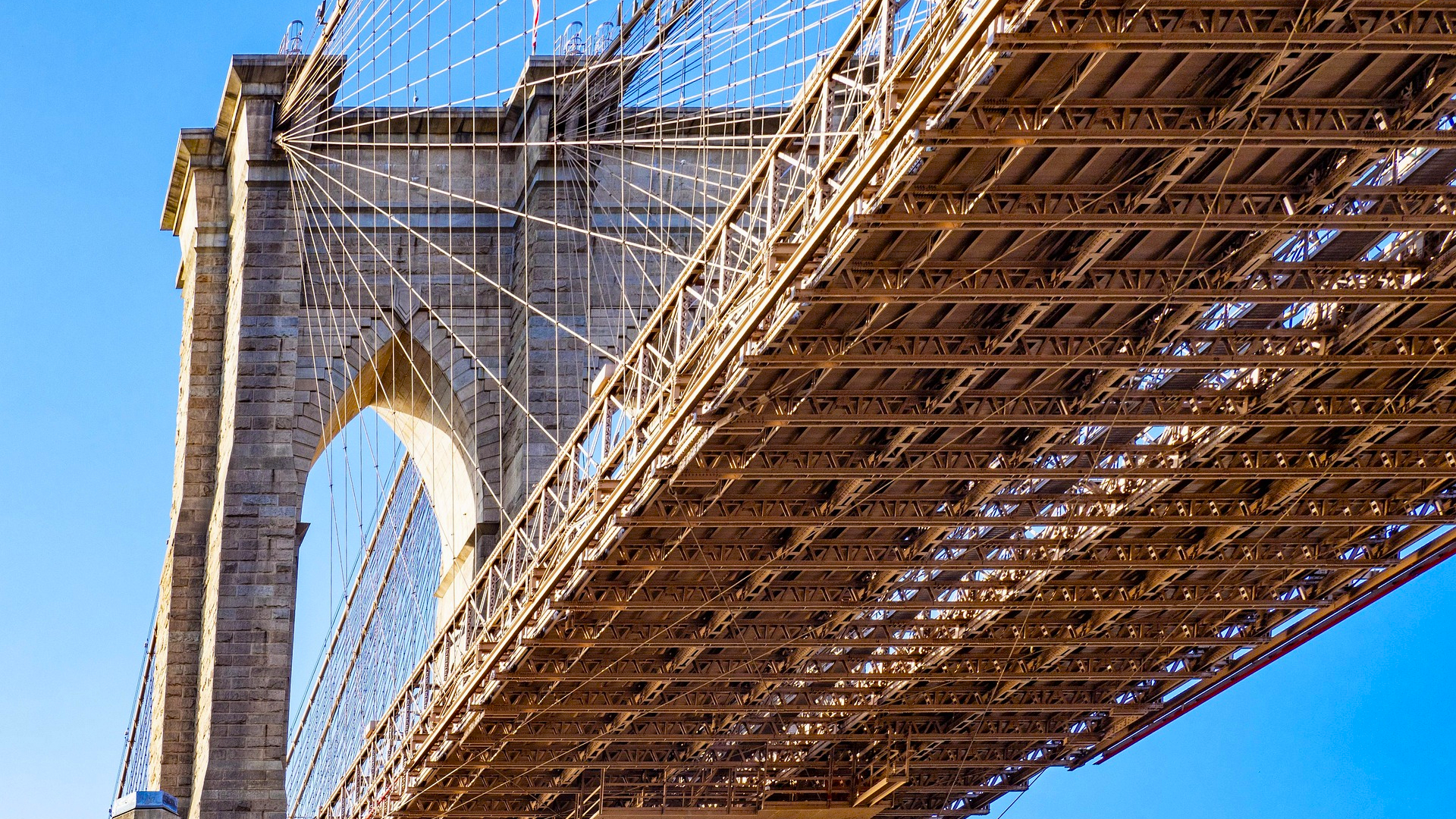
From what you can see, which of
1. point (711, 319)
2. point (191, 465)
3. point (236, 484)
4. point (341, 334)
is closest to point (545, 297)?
point (341, 334)

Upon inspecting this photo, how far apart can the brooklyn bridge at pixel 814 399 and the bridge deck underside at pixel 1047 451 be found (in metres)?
0.08

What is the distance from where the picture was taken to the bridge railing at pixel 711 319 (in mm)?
28062

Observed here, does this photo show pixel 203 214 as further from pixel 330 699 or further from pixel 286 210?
pixel 330 699

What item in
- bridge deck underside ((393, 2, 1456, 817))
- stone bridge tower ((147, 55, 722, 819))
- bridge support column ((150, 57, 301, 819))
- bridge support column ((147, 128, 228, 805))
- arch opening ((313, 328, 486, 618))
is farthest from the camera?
arch opening ((313, 328, 486, 618))

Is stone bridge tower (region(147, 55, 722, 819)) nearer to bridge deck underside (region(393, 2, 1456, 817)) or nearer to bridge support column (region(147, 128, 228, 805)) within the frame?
bridge support column (region(147, 128, 228, 805))

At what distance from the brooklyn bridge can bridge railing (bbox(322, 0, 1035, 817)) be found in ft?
0.31

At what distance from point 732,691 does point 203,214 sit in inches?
734

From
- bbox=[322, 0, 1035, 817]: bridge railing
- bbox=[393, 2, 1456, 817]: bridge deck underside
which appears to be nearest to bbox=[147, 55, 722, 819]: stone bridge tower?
bbox=[322, 0, 1035, 817]: bridge railing

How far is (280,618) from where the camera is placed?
174ft

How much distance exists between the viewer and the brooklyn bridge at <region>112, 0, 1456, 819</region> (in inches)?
1142

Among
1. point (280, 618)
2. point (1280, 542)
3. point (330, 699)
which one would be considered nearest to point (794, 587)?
point (1280, 542)

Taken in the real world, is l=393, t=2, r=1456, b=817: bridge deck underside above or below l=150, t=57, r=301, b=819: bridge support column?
below

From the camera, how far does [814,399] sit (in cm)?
3559

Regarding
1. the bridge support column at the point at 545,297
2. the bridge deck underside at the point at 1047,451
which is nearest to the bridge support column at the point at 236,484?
the bridge deck underside at the point at 1047,451
